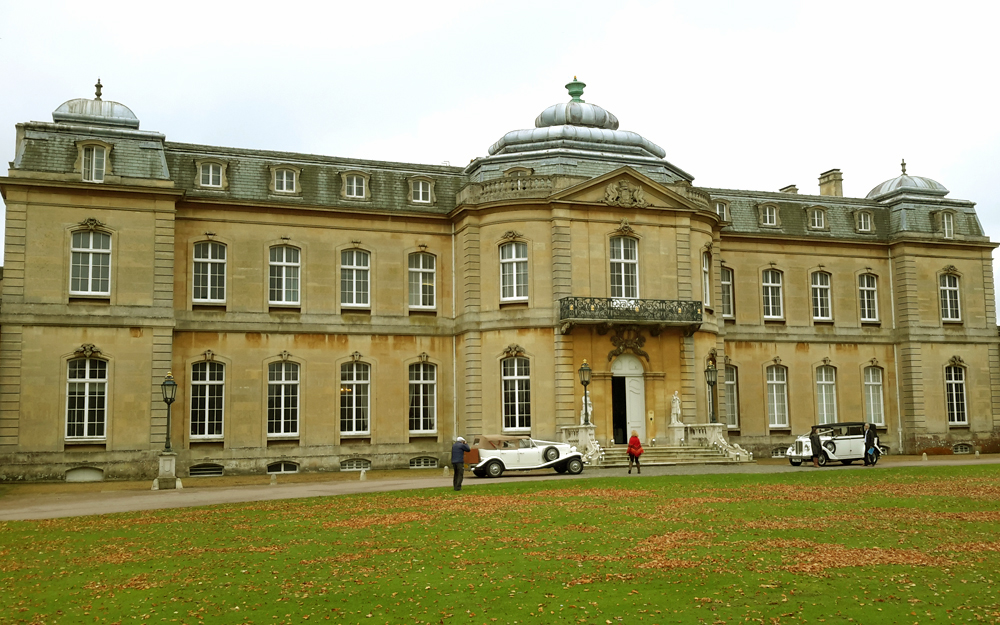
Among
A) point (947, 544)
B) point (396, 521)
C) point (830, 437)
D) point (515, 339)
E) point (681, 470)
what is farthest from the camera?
point (515, 339)

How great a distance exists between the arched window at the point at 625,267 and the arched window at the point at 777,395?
10.0 metres

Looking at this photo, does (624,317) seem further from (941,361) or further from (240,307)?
(941,361)

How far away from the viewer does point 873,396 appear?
142 feet

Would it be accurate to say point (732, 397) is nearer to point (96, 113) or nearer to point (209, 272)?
point (209, 272)

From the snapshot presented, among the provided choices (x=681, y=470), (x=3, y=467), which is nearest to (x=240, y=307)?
(x=3, y=467)

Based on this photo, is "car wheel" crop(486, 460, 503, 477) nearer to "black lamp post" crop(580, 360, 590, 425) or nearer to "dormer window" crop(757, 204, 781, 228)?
"black lamp post" crop(580, 360, 590, 425)

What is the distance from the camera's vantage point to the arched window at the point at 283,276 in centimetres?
3550

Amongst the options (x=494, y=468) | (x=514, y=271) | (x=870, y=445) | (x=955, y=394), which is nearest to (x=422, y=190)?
(x=514, y=271)

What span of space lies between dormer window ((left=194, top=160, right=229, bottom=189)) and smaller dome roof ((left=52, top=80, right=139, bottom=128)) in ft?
8.90

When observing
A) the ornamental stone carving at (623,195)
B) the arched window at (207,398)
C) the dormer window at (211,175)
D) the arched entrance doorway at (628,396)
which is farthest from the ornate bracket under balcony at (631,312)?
the dormer window at (211,175)

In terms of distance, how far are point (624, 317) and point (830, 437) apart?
26.5ft

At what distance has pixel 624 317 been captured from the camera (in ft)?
112

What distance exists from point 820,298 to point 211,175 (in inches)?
1056

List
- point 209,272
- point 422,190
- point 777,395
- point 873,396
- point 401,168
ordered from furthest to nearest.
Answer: point 873,396 → point 777,395 → point 401,168 → point 422,190 → point 209,272
